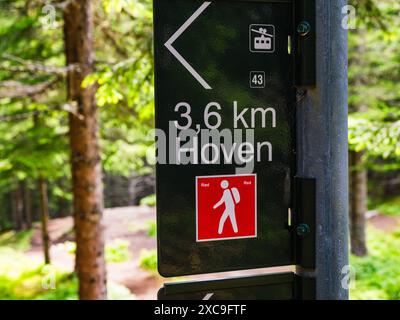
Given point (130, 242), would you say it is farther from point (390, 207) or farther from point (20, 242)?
point (390, 207)

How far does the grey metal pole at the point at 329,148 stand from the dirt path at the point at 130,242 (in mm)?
7892

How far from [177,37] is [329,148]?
0.67m

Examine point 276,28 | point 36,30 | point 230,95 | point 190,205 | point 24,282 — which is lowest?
point 24,282

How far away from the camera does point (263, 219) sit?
1.67 metres

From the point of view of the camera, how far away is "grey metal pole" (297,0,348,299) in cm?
161

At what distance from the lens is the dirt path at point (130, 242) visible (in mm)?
14348

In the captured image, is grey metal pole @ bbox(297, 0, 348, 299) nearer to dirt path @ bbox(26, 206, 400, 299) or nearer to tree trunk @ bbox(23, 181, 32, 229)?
dirt path @ bbox(26, 206, 400, 299)

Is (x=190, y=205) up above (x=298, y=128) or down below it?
below

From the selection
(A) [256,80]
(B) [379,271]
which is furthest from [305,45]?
(B) [379,271]

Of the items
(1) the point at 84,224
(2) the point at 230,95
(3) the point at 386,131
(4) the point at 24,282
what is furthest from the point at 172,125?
(4) the point at 24,282

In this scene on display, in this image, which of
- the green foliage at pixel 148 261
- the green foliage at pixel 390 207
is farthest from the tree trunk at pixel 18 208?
the green foliage at pixel 390 207

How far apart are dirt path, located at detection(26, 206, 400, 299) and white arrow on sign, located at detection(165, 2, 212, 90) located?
8.09 meters

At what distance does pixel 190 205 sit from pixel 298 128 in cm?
50

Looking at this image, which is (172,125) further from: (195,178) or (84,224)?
(84,224)
